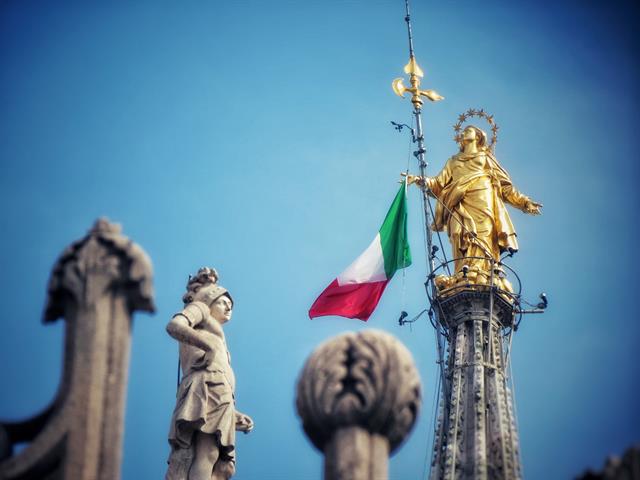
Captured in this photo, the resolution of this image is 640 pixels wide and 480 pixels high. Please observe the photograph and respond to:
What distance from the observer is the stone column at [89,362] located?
13.3m

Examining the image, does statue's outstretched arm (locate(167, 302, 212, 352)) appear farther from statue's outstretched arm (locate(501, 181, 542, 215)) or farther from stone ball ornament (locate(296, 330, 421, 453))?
statue's outstretched arm (locate(501, 181, 542, 215))

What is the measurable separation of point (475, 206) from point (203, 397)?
19.8 m

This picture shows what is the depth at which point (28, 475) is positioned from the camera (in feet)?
43.9

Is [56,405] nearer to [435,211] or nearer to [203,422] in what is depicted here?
[203,422]

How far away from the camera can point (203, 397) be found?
21.2m

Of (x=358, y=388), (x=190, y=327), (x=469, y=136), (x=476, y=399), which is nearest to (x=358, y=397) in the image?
(x=358, y=388)

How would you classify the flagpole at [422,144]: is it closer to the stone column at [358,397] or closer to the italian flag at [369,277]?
the italian flag at [369,277]

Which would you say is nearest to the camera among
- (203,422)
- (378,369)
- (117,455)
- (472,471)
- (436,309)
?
(117,455)

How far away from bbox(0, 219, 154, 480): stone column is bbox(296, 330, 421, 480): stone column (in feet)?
4.63

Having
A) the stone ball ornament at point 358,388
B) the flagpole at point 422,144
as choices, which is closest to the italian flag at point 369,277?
the flagpole at point 422,144

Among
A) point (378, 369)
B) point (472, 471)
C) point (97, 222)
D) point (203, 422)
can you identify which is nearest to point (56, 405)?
point (97, 222)

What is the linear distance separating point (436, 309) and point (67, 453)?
Result: 26588 mm

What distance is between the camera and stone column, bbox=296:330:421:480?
550 inches

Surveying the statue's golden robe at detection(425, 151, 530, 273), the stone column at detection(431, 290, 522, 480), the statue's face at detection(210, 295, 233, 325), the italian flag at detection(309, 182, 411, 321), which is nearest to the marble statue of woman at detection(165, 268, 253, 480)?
the statue's face at detection(210, 295, 233, 325)
